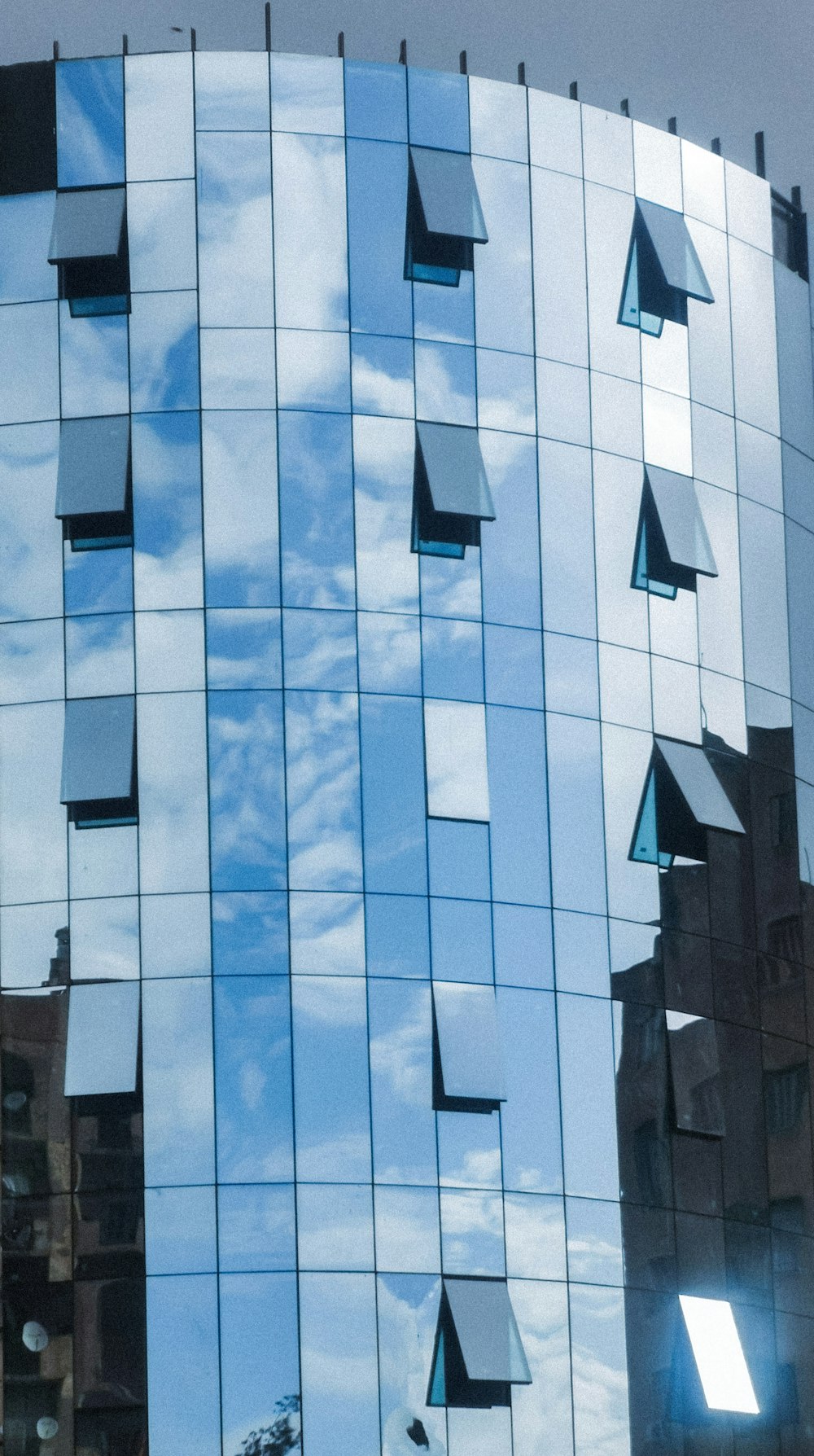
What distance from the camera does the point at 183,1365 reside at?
33500 millimetres

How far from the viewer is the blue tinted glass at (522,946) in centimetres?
3597

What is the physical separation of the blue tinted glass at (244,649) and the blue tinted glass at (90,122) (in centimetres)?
645

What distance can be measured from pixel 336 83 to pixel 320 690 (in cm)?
860

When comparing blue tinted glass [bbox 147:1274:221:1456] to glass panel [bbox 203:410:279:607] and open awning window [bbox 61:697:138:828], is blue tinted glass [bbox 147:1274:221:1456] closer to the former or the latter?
open awning window [bbox 61:697:138:828]

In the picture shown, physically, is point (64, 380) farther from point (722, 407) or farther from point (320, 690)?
point (722, 407)

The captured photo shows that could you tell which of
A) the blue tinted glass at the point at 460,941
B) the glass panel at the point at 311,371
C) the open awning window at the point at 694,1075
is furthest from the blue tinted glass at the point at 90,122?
the open awning window at the point at 694,1075

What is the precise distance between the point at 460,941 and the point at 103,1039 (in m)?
4.63

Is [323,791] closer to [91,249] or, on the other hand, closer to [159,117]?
[91,249]

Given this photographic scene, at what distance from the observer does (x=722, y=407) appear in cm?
4066

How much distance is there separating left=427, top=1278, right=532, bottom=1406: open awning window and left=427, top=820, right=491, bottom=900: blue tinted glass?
4883mm

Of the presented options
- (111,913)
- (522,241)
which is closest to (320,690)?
(111,913)

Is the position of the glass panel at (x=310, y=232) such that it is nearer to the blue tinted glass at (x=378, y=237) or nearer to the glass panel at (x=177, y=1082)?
the blue tinted glass at (x=378, y=237)

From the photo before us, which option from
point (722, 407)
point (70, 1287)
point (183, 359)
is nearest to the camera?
point (70, 1287)

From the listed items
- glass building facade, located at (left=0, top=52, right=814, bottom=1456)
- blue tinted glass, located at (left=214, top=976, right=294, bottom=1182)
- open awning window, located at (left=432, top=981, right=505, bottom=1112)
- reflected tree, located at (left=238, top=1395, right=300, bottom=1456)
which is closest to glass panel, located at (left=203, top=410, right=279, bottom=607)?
glass building facade, located at (left=0, top=52, right=814, bottom=1456)
